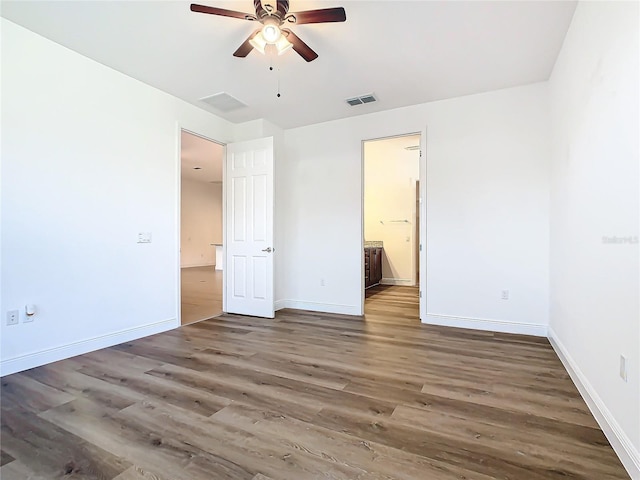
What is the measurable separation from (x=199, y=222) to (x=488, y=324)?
9994 millimetres

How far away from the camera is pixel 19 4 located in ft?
7.78

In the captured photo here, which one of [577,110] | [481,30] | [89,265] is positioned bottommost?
[89,265]

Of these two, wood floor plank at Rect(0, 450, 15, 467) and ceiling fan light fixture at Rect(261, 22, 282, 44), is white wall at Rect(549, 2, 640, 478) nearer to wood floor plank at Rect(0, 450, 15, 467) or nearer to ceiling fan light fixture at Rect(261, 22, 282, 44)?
ceiling fan light fixture at Rect(261, 22, 282, 44)

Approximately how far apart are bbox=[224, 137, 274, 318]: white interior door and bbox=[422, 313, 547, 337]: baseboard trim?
6.81 ft

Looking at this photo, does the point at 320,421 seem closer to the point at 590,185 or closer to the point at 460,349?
the point at 460,349

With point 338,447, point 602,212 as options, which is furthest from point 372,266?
point 338,447

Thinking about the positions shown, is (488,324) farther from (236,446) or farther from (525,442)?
(236,446)

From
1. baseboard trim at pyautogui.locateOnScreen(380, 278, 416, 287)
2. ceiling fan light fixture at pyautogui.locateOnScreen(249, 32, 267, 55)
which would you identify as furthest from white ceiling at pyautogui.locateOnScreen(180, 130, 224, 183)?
baseboard trim at pyautogui.locateOnScreen(380, 278, 416, 287)

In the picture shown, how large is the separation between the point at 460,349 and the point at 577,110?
84.9 inches

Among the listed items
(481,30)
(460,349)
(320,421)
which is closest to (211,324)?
(320,421)

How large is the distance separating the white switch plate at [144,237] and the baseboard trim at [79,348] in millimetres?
898

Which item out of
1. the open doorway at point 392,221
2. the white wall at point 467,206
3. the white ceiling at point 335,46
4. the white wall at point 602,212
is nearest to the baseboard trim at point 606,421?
the white wall at point 602,212

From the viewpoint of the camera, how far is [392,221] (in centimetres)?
746

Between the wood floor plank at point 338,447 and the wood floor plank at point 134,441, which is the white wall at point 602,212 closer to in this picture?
the wood floor plank at point 338,447
